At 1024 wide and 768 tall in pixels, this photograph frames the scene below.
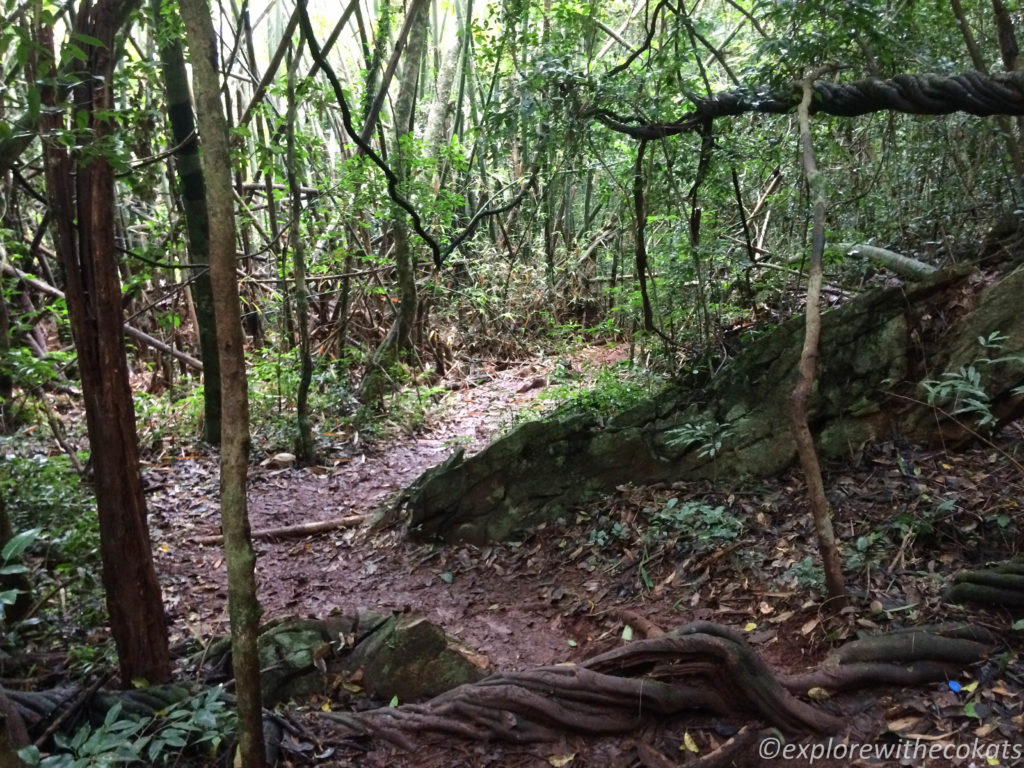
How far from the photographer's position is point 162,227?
6965mm

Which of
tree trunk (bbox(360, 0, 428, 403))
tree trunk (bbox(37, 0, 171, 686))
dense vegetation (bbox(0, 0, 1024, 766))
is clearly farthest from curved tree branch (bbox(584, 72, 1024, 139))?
tree trunk (bbox(360, 0, 428, 403))

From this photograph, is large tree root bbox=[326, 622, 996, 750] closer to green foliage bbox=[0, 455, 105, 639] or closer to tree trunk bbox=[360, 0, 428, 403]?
green foliage bbox=[0, 455, 105, 639]

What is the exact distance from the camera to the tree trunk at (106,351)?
9.41 feet

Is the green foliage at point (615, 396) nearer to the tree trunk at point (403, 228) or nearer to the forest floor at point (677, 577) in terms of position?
the forest floor at point (677, 577)

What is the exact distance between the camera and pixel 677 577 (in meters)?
3.77

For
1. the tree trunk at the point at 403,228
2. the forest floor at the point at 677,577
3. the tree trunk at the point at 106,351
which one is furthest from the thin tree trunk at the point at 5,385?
the tree trunk at the point at 403,228

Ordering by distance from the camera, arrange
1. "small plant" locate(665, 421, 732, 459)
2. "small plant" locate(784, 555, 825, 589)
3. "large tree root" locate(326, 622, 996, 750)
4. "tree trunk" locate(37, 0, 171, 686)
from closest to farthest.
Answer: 1. "large tree root" locate(326, 622, 996, 750)
2. "tree trunk" locate(37, 0, 171, 686)
3. "small plant" locate(784, 555, 825, 589)
4. "small plant" locate(665, 421, 732, 459)

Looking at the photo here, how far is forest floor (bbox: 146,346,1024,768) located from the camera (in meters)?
2.58

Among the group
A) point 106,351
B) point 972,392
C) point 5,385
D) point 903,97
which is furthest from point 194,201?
point 972,392

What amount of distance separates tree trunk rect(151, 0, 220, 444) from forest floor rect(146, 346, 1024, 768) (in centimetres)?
135

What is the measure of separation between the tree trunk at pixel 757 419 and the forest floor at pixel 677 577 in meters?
0.18

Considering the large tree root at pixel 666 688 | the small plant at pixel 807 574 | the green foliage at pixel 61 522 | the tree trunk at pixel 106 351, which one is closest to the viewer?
the large tree root at pixel 666 688

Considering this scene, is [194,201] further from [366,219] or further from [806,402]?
[806,402]

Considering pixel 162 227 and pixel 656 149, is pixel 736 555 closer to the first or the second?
pixel 656 149
